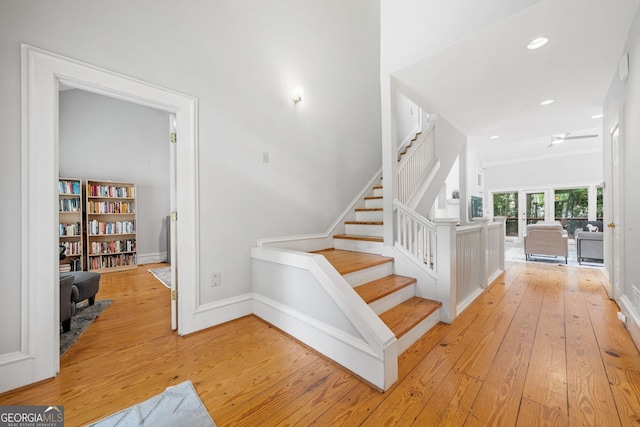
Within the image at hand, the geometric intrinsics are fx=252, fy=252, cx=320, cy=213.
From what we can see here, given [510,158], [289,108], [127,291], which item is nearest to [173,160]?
[289,108]

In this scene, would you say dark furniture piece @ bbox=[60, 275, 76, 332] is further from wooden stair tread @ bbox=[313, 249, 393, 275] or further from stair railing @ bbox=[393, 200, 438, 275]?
stair railing @ bbox=[393, 200, 438, 275]

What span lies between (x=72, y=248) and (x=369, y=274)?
5.12 metres

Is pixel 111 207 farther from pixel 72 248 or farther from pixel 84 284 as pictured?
pixel 84 284

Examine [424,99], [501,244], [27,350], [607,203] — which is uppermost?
[424,99]

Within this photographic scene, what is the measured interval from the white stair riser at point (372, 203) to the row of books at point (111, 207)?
15.1 ft

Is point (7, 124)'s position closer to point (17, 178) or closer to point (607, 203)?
point (17, 178)

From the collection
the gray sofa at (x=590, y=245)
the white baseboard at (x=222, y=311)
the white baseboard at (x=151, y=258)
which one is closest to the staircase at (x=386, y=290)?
the white baseboard at (x=222, y=311)

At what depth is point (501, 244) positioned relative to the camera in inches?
169

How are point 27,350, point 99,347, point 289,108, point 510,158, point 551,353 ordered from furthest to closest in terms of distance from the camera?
point 510,158 < point 289,108 < point 99,347 < point 551,353 < point 27,350

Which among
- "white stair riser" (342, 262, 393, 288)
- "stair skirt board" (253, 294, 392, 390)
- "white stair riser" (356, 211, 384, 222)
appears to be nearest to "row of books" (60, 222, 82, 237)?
"stair skirt board" (253, 294, 392, 390)

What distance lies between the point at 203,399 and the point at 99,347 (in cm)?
121

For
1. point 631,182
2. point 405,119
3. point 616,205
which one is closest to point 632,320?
point 631,182

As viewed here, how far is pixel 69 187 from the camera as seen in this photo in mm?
4371

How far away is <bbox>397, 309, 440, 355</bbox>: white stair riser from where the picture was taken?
73.7 inches
